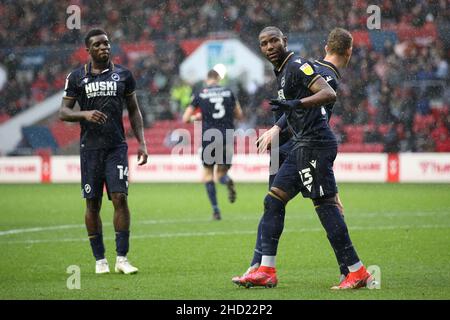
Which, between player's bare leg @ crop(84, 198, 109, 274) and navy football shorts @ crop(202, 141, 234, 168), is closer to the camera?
player's bare leg @ crop(84, 198, 109, 274)

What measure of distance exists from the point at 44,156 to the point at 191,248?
15473mm

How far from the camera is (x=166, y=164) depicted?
82.9 ft

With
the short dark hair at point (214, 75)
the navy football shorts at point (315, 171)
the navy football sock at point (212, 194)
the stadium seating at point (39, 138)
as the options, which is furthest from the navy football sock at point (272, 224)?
the stadium seating at point (39, 138)

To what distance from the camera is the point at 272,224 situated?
811cm

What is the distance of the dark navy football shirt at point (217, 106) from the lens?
15766 millimetres

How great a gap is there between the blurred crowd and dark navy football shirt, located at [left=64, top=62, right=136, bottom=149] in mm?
16603

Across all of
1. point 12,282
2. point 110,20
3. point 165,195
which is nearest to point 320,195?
point 12,282

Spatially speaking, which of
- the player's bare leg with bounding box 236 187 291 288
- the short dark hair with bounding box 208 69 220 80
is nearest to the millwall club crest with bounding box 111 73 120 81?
the player's bare leg with bounding box 236 187 291 288

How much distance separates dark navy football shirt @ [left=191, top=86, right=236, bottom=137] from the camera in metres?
15.8

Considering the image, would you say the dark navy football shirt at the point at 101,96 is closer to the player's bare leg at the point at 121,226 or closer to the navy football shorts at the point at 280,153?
the player's bare leg at the point at 121,226

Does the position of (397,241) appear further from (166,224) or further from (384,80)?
(384,80)

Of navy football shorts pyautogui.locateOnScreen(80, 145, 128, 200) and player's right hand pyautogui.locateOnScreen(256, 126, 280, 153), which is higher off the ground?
player's right hand pyautogui.locateOnScreen(256, 126, 280, 153)

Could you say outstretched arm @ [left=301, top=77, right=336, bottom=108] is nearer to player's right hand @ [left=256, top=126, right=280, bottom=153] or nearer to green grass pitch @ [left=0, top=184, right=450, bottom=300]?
player's right hand @ [left=256, top=126, right=280, bottom=153]

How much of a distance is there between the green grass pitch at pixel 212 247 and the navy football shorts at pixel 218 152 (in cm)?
94
